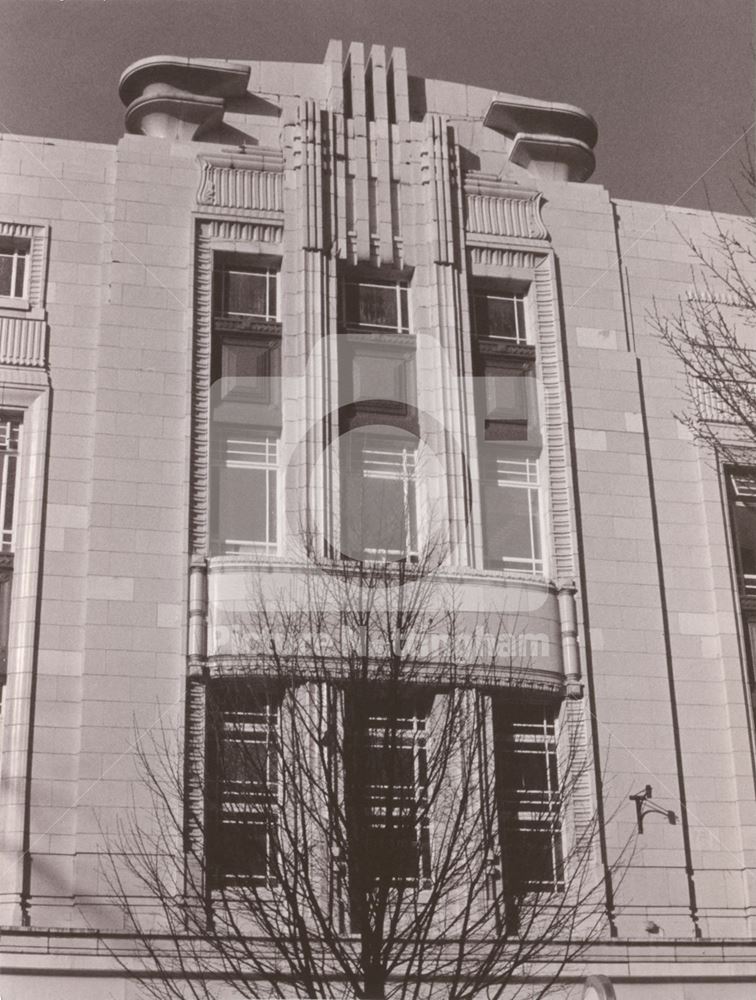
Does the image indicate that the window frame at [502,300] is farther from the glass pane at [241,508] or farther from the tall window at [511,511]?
the glass pane at [241,508]

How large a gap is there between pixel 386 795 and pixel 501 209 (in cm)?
1206

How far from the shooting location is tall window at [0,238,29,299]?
23203 millimetres

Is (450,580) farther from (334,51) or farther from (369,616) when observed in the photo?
(334,51)

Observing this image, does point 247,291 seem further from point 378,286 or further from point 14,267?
point 14,267

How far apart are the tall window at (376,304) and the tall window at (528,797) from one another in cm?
668

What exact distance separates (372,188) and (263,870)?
12.0 metres

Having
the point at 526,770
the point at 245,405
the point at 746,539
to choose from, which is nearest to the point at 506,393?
the point at 245,405

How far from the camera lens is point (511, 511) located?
23.1 meters

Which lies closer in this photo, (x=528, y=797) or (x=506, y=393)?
(x=528, y=797)

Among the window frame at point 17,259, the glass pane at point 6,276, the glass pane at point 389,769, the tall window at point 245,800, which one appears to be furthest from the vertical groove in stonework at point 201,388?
the glass pane at point 389,769

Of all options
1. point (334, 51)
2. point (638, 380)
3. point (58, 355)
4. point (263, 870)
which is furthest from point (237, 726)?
point (334, 51)

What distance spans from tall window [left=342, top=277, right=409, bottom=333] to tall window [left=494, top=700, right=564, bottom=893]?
6679 millimetres

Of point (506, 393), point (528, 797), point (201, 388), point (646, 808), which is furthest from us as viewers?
point (506, 393)

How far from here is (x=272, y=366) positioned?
23.2m
